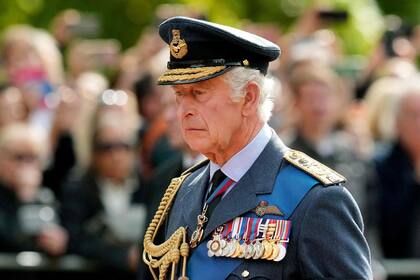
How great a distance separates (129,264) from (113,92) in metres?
1.53

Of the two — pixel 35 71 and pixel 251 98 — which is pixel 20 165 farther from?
pixel 251 98

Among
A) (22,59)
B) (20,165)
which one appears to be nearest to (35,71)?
(22,59)

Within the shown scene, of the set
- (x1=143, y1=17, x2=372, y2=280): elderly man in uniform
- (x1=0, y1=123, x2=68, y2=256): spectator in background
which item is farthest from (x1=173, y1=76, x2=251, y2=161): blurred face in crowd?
(x1=0, y1=123, x2=68, y2=256): spectator in background

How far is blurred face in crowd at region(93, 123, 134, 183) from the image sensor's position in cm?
845

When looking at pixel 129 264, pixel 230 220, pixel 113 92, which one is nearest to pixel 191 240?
pixel 230 220

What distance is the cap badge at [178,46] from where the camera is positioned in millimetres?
4531

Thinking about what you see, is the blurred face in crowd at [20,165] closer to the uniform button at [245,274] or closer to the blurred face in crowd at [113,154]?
the blurred face in crowd at [113,154]

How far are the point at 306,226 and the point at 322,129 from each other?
3.81 meters

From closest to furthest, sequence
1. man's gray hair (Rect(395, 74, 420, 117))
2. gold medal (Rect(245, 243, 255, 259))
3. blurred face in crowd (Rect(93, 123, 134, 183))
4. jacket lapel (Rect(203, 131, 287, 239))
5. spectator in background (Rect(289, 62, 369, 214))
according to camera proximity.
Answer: gold medal (Rect(245, 243, 255, 259)) → jacket lapel (Rect(203, 131, 287, 239)) → spectator in background (Rect(289, 62, 369, 214)) → blurred face in crowd (Rect(93, 123, 134, 183)) → man's gray hair (Rect(395, 74, 420, 117))

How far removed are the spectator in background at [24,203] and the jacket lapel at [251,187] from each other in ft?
12.6

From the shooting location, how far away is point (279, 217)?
437cm

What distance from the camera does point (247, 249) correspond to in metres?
4.38

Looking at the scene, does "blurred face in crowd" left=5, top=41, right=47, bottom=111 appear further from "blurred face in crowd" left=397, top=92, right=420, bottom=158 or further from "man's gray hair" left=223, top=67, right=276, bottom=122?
"man's gray hair" left=223, top=67, right=276, bottom=122

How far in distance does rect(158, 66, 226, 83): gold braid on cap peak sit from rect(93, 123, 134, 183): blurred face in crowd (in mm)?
4008
